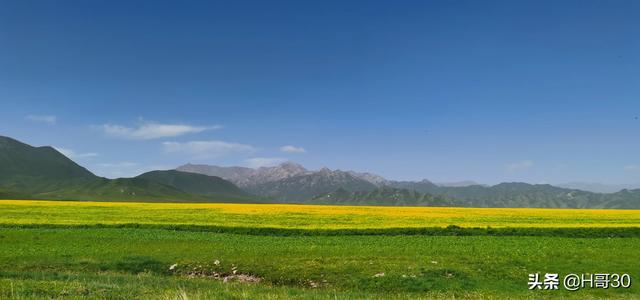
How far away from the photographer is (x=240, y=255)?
32688 mm

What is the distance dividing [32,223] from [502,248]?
52379mm

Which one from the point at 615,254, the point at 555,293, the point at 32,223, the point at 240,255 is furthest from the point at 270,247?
the point at 32,223

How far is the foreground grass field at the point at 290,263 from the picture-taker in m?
19.6

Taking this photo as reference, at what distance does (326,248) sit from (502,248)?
14548mm

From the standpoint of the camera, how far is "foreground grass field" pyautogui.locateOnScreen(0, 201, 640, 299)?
1964 centimetres

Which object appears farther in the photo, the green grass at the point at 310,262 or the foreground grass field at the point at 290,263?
the green grass at the point at 310,262

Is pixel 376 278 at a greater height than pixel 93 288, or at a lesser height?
lesser

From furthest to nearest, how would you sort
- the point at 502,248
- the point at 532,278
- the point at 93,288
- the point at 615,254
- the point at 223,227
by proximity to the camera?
1. the point at 223,227
2. the point at 502,248
3. the point at 615,254
4. the point at 532,278
5. the point at 93,288

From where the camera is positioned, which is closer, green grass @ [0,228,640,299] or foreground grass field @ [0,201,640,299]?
foreground grass field @ [0,201,640,299]

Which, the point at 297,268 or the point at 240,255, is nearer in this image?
the point at 297,268

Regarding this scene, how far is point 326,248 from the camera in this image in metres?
36.1

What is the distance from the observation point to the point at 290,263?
2880 centimetres

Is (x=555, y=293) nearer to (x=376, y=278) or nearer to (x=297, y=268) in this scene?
(x=376, y=278)

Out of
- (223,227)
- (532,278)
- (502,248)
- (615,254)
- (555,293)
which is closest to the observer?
(555,293)
